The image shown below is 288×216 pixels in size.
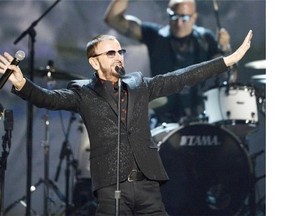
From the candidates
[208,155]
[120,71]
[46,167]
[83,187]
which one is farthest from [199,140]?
[120,71]

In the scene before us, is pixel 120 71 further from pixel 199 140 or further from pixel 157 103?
pixel 199 140

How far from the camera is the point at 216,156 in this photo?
695cm

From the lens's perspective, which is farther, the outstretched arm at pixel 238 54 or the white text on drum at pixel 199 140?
the white text on drum at pixel 199 140

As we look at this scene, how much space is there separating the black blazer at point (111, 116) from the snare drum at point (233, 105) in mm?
2844

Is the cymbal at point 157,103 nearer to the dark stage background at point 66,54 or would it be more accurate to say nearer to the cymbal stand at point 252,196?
the dark stage background at point 66,54

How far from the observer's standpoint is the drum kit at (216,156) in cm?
684

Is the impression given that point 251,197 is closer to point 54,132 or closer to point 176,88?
point 54,132

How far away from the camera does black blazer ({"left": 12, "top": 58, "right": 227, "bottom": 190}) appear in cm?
375

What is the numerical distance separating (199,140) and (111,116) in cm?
318

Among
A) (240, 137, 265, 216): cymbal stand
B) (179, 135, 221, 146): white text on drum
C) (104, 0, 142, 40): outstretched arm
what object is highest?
(104, 0, 142, 40): outstretched arm

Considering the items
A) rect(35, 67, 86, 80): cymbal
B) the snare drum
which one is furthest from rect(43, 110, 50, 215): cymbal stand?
the snare drum

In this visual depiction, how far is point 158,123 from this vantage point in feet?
22.6

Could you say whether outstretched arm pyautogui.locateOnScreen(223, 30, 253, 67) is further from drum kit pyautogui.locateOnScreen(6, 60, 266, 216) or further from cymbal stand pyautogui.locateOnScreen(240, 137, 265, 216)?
cymbal stand pyautogui.locateOnScreen(240, 137, 265, 216)

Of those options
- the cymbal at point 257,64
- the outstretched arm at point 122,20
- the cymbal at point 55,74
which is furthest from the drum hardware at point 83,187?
the cymbal at point 257,64
